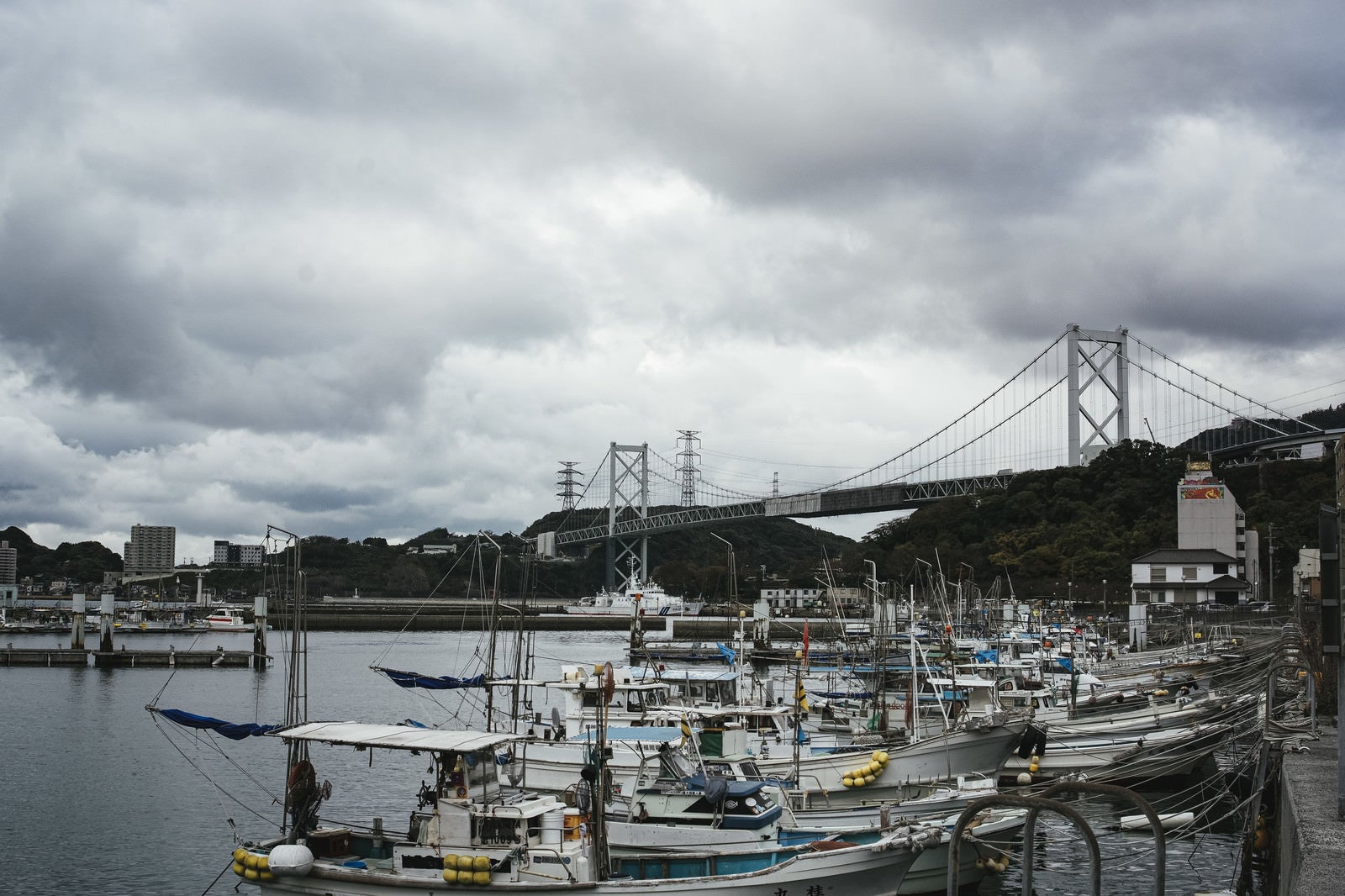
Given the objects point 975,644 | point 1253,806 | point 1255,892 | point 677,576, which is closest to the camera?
point 1253,806

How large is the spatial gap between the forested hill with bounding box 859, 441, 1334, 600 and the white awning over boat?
7328cm

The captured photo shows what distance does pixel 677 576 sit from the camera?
172 meters

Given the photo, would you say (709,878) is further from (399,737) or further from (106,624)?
(106,624)

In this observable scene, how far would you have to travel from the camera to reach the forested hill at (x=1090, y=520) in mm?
94188

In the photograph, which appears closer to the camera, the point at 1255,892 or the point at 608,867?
the point at 608,867

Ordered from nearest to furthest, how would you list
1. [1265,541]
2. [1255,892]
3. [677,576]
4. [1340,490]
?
1. [1340,490]
2. [1255,892]
3. [1265,541]
4. [677,576]

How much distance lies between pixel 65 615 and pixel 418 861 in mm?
137480

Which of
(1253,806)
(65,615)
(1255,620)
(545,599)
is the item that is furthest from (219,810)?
(545,599)

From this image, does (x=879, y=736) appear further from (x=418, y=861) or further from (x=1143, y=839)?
(x=418, y=861)

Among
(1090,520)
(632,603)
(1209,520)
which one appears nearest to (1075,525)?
(1090,520)

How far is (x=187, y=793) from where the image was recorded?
32.9 m

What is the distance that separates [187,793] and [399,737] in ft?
61.2

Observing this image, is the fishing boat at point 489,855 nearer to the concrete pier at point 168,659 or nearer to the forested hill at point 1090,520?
the concrete pier at point 168,659

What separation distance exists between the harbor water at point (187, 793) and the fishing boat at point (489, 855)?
1.39 metres
